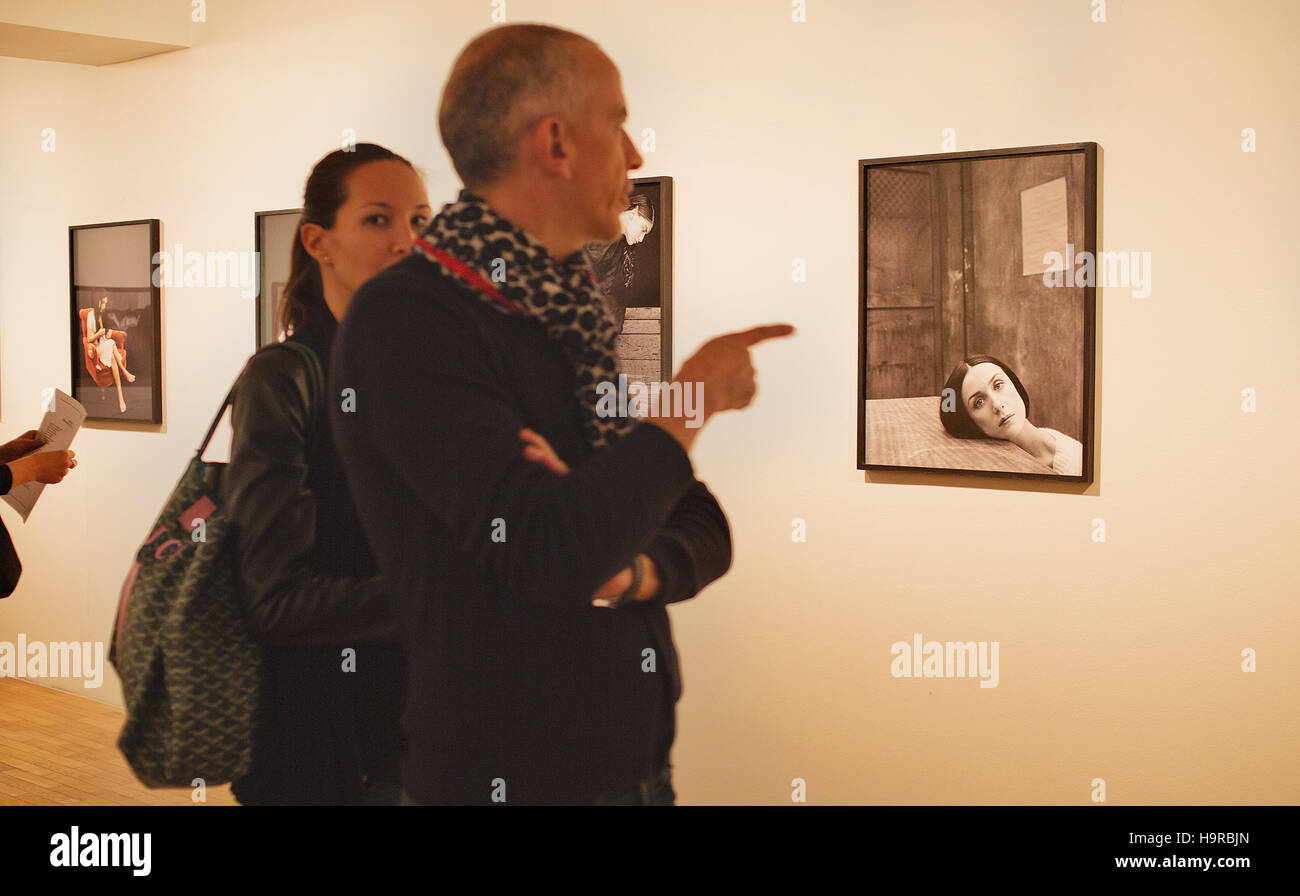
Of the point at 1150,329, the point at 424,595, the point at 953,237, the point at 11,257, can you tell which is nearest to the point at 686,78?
the point at 953,237

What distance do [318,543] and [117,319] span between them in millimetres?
2622

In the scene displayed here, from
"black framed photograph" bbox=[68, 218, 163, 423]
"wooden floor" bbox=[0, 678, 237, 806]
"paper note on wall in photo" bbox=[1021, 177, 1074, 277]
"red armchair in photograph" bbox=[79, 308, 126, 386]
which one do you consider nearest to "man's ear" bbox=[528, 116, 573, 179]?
"paper note on wall in photo" bbox=[1021, 177, 1074, 277]

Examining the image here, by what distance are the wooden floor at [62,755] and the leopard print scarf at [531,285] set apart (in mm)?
2021

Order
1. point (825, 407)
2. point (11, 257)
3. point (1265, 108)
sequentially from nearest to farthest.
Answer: point (1265, 108), point (825, 407), point (11, 257)

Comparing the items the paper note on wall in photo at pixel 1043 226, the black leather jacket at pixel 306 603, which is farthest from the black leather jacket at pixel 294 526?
the paper note on wall in photo at pixel 1043 226

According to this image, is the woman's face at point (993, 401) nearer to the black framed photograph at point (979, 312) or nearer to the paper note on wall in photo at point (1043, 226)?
the black framed photograph at point (979, 312)

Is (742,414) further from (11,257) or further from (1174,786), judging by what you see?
(11,257)

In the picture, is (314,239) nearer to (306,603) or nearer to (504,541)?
(306,603)

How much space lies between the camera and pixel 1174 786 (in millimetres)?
2807

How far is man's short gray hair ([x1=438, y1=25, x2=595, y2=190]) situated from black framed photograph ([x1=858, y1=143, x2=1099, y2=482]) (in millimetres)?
1246

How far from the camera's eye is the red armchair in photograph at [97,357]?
4.34m

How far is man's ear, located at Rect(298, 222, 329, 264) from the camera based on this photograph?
7.58ft

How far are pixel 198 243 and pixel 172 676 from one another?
220 centimetres

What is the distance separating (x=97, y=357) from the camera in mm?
4438
